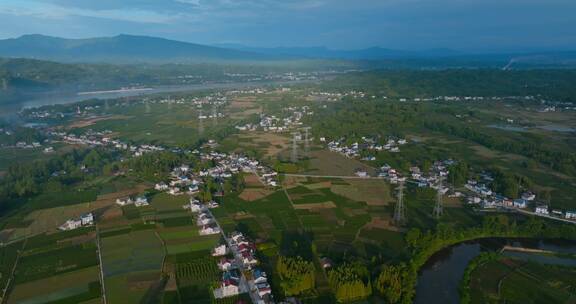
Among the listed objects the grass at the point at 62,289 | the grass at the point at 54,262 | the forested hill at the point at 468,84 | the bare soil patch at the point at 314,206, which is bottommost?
the grass at the point at 62,289

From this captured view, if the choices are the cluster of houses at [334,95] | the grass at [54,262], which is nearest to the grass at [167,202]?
the grass at [54,262]

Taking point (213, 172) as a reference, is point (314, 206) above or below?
below

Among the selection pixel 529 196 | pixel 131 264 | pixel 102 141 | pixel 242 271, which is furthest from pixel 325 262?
pixel 102 141

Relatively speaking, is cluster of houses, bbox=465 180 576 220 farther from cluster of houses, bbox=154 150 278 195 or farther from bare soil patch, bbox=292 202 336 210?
cluster of houses, bbox=154 150 278 195

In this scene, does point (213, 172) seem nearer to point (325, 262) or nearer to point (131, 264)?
point (131, 264)

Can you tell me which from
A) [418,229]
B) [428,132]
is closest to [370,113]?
[428,132]

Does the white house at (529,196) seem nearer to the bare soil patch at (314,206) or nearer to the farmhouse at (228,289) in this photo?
the bare soil patch at (314,206)

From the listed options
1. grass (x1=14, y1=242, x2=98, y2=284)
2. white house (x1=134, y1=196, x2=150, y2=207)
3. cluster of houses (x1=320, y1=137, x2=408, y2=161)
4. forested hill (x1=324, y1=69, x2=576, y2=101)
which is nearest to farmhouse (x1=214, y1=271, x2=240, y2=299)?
grass (x1=14, y1=242, x2=98, y2=284)
